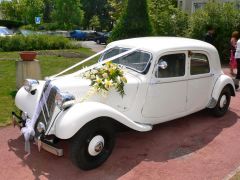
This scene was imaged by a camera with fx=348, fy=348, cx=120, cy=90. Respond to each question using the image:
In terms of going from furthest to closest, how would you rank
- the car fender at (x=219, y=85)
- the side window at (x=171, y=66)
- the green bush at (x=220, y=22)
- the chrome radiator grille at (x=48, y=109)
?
the green bush at (x=220, y=22), the car fender at (x=219, y=85), the side window at (x=171, y=66), the chrome radiator grille at (x=48, y=109)

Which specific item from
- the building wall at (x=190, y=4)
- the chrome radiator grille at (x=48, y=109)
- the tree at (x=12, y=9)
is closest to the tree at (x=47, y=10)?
the tree at (x=12, y=9)

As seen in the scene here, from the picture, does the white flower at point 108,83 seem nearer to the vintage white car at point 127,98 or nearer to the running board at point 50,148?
the vintage white car at point 127,98

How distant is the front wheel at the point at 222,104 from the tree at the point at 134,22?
31.3ft

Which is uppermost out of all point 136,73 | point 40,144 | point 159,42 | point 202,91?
point 159,42

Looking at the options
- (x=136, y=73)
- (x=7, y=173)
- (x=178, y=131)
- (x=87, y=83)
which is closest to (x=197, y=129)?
(x=178, y=131)

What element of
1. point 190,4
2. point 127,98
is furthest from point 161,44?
point 190,4

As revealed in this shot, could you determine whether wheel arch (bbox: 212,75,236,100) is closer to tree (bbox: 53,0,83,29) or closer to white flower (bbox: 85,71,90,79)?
white flower (bbox: 85,71,90,79)

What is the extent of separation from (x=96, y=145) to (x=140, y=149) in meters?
1.01

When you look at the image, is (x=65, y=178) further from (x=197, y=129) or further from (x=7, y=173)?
(x=197, y=129)

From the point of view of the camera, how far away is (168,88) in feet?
19.3

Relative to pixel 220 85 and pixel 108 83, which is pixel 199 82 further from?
pixel 108 83

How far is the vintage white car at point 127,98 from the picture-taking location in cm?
479

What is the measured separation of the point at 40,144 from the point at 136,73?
1980mm

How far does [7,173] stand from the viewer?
15.7 ft
